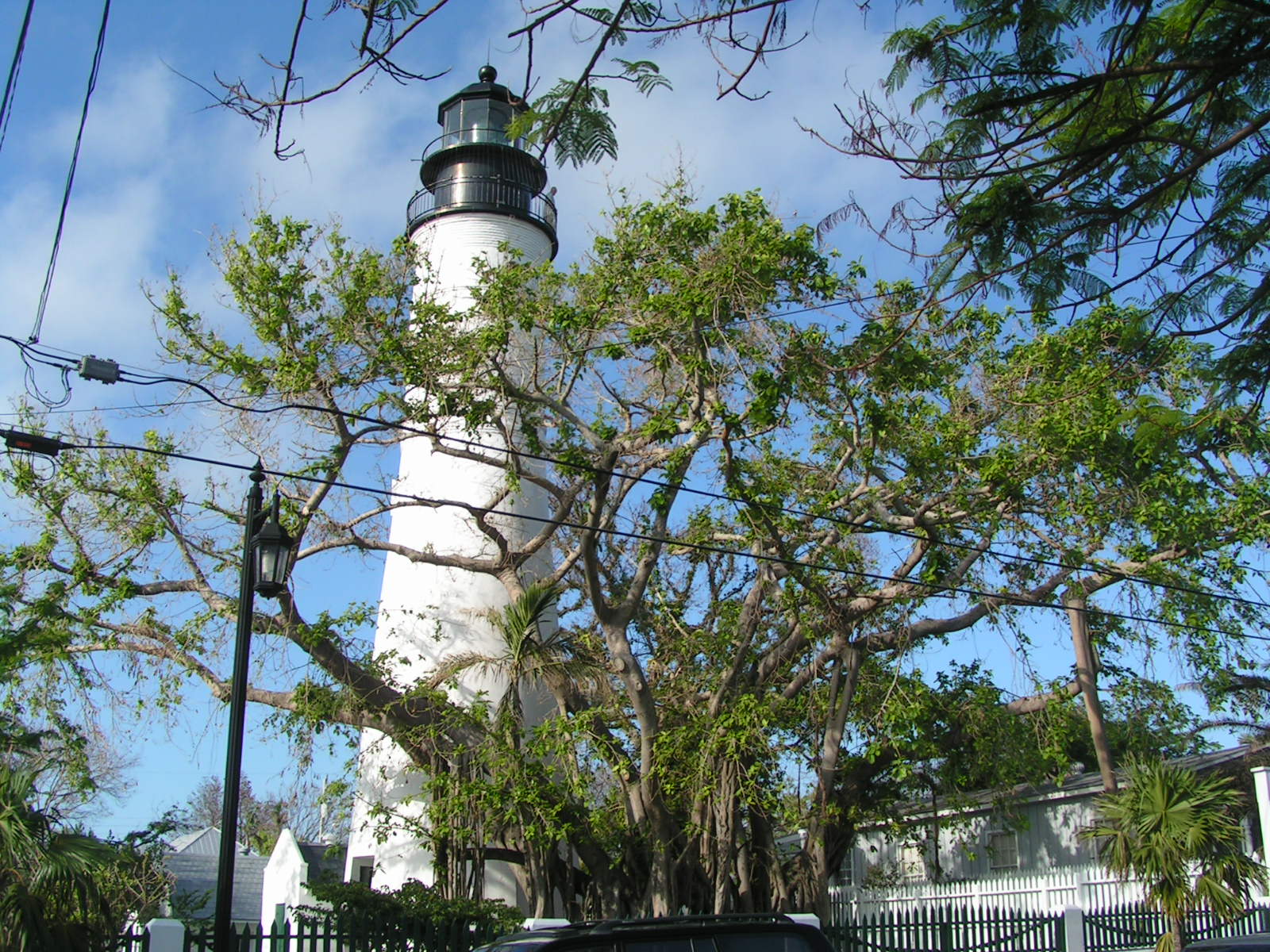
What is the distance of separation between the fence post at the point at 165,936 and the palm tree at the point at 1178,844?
10.3m

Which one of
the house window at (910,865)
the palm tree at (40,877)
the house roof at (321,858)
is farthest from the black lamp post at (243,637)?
the house window at (910,865)

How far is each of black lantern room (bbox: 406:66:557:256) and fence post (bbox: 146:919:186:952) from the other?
13.7 metres

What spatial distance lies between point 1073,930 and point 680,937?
8.43 meters

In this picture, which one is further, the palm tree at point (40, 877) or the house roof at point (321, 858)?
the house roof at point (321, 858)

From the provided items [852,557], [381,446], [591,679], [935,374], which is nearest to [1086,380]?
[935,374]

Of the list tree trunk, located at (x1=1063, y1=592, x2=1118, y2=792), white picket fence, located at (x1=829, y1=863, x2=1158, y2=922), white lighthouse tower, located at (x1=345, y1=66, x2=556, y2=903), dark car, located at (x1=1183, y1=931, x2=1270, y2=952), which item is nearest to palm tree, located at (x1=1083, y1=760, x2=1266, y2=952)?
white picket fence, located at (x1=829, y1=863, x2=1158, y2=922)

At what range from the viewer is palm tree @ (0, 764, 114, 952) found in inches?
334

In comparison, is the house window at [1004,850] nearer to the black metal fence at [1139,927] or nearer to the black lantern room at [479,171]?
the black metal fence at [1139,927]

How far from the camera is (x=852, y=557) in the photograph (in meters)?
15.2

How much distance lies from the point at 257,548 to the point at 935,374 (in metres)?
7.81

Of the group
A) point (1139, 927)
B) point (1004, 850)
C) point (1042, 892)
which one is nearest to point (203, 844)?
point (1004, 850)

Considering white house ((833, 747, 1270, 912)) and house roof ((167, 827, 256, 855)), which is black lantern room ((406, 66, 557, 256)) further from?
house roof ((167, 827, 256, 855))

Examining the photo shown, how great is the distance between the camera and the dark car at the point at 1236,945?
24.7 ft

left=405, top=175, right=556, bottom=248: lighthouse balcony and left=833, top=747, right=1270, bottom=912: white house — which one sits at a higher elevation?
left=405, top=175, right=556, bottom=248: lighthouse balcony
